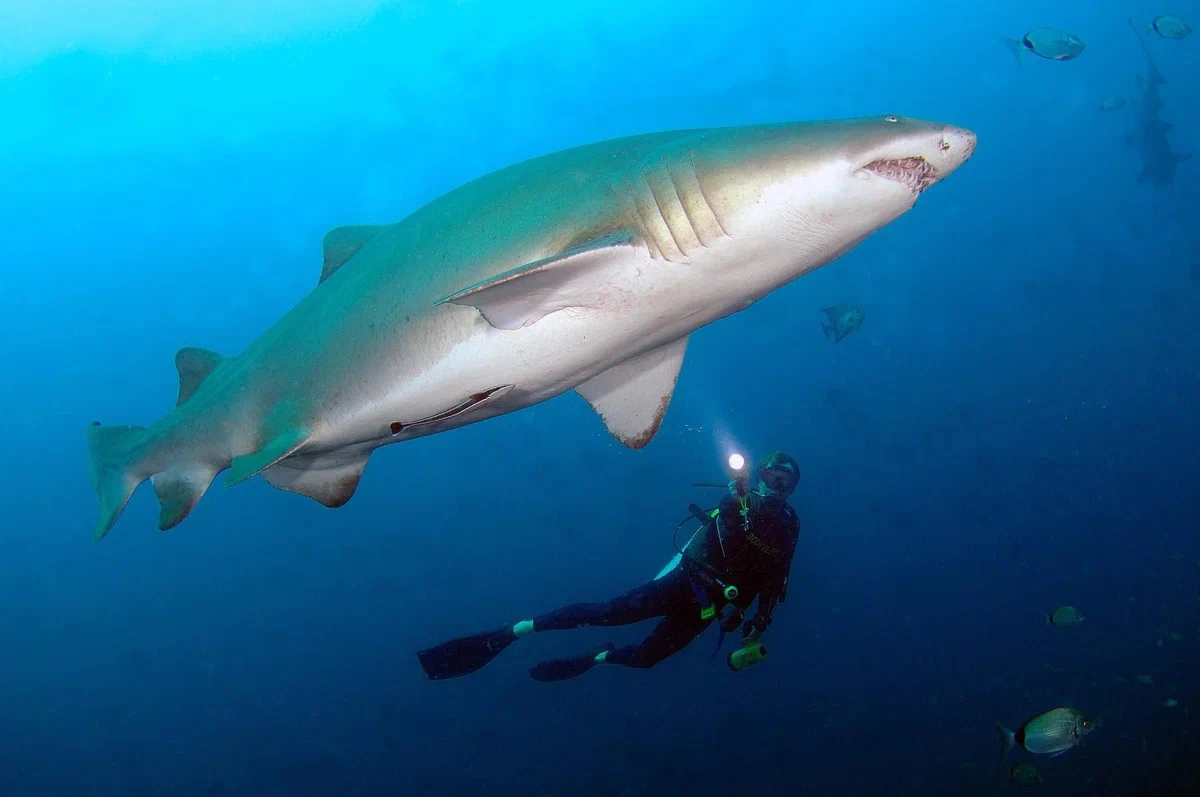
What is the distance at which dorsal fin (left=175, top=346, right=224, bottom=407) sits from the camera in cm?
384

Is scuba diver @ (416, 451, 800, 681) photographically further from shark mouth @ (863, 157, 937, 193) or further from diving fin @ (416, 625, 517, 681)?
shark mouth @ (863, 157, 937, 193)

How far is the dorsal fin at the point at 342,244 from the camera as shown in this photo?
3457mm

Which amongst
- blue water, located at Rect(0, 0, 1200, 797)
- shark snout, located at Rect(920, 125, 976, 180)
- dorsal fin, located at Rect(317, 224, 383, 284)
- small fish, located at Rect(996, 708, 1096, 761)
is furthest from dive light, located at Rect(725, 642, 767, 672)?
blue water, located at Rect(0, 0, 1200, 797)

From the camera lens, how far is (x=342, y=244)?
11.5 feet

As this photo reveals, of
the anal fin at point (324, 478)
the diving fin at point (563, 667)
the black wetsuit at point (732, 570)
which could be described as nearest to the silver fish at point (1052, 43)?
the black wetsuit at point (732, 570)

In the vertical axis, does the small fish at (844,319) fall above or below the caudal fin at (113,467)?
below

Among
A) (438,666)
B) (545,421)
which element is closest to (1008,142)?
(545,421)

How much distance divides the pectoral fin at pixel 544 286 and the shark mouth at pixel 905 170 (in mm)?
873

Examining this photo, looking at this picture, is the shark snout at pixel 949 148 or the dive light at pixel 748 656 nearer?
the shark snout at pixel 949 148

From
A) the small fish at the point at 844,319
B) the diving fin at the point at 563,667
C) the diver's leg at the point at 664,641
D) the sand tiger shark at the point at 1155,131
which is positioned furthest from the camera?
the sand tiger shark at the point at 1155,131

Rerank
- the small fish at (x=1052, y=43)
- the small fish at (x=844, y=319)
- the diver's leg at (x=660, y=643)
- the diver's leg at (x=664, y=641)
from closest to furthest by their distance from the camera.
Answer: the diver's leg at (x=660, y=643), the diver's leg at (x=664, y=641), the small fish at (x=1052, y=43), the small fish at (x=844, y=319)

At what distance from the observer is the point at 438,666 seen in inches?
301

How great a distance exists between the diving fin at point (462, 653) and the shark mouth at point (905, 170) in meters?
7.27

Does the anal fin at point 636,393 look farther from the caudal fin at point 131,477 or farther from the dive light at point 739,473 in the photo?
the caudal fin at point 131,477
